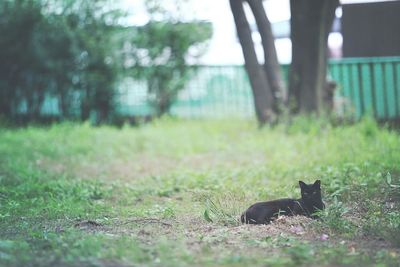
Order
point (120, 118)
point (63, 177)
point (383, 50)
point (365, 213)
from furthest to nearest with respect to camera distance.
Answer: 1. point (120, 118)
2. point (383, 50)
3. point (63, 177)
4. point (365, 213)

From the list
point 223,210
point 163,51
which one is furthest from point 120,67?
point 223,210

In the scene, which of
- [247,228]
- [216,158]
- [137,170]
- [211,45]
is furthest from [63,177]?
[211,45]

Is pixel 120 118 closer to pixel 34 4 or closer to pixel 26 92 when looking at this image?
pixel 26 92

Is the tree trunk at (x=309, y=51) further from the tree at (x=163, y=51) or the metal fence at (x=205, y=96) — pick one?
the tree at (x=163, y=51)

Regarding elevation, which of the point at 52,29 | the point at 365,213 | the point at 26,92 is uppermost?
the point at 52,29

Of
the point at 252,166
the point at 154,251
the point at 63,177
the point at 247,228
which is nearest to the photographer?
the point at 154,251

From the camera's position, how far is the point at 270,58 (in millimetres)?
12922

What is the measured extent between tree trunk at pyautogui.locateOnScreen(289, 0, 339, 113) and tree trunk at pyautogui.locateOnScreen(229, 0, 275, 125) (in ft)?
2.18

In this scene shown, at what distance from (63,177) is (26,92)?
25.2ft

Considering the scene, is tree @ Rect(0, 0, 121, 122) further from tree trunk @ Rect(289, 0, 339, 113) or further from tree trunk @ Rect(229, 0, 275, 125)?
tree trunk @ Rect(289, 0, 339, 113)

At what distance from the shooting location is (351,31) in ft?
40.3

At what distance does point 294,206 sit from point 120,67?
391 inches

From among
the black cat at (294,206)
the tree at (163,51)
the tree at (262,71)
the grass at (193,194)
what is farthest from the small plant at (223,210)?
the tree at (163,51)

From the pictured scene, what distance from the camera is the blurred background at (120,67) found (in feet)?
47.5
